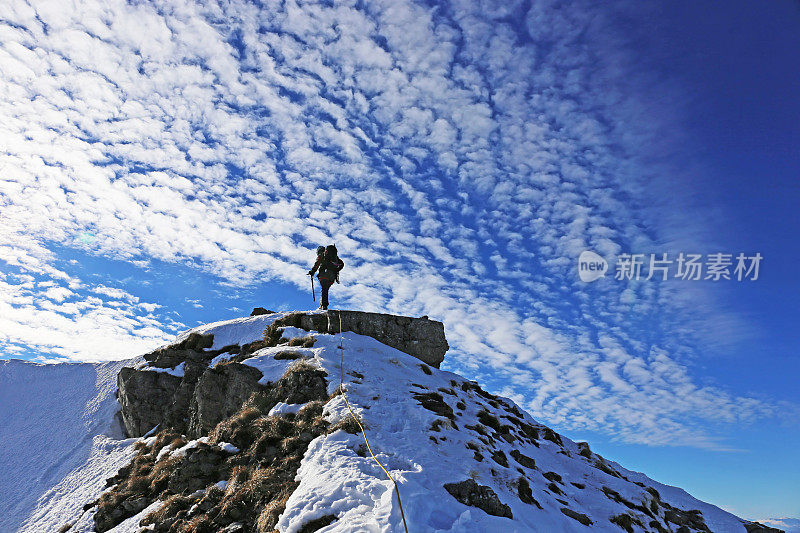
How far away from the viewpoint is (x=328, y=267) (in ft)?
91.6

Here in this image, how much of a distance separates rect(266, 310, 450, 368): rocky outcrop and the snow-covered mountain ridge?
0.33 feet

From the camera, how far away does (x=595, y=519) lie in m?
16.1

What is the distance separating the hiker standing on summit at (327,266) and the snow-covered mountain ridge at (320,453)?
2.41 meters

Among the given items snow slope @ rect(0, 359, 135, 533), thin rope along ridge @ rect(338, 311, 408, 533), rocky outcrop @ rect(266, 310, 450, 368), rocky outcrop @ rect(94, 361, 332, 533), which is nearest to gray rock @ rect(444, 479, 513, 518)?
thin rope along ridge @ rect(338, 311, 408, 533)

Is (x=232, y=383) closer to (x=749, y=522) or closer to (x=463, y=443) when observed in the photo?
(x=463, y=443)

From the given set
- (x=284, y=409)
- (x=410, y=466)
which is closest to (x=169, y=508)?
(x=284, y=409)

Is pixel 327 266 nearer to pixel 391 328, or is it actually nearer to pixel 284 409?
pixel 391 328

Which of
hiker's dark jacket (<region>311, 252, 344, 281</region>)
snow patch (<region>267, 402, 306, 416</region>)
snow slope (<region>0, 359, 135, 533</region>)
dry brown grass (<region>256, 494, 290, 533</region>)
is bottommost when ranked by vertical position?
snow slope (<region>0, 359, 135, 533</region>)

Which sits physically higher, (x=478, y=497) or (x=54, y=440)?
(x=478, y=497)

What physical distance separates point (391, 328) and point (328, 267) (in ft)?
18.9

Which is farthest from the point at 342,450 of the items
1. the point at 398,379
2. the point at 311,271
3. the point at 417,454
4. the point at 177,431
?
the point at 311,271

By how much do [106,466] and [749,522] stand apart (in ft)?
127

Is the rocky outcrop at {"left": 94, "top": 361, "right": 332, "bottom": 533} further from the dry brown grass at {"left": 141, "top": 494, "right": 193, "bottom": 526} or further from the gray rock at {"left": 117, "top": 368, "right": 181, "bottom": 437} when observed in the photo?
the gray rock at {"left": 117, "top": 368, "right": 181, "bottom": 437}

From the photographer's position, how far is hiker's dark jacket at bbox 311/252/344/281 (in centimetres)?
2784
